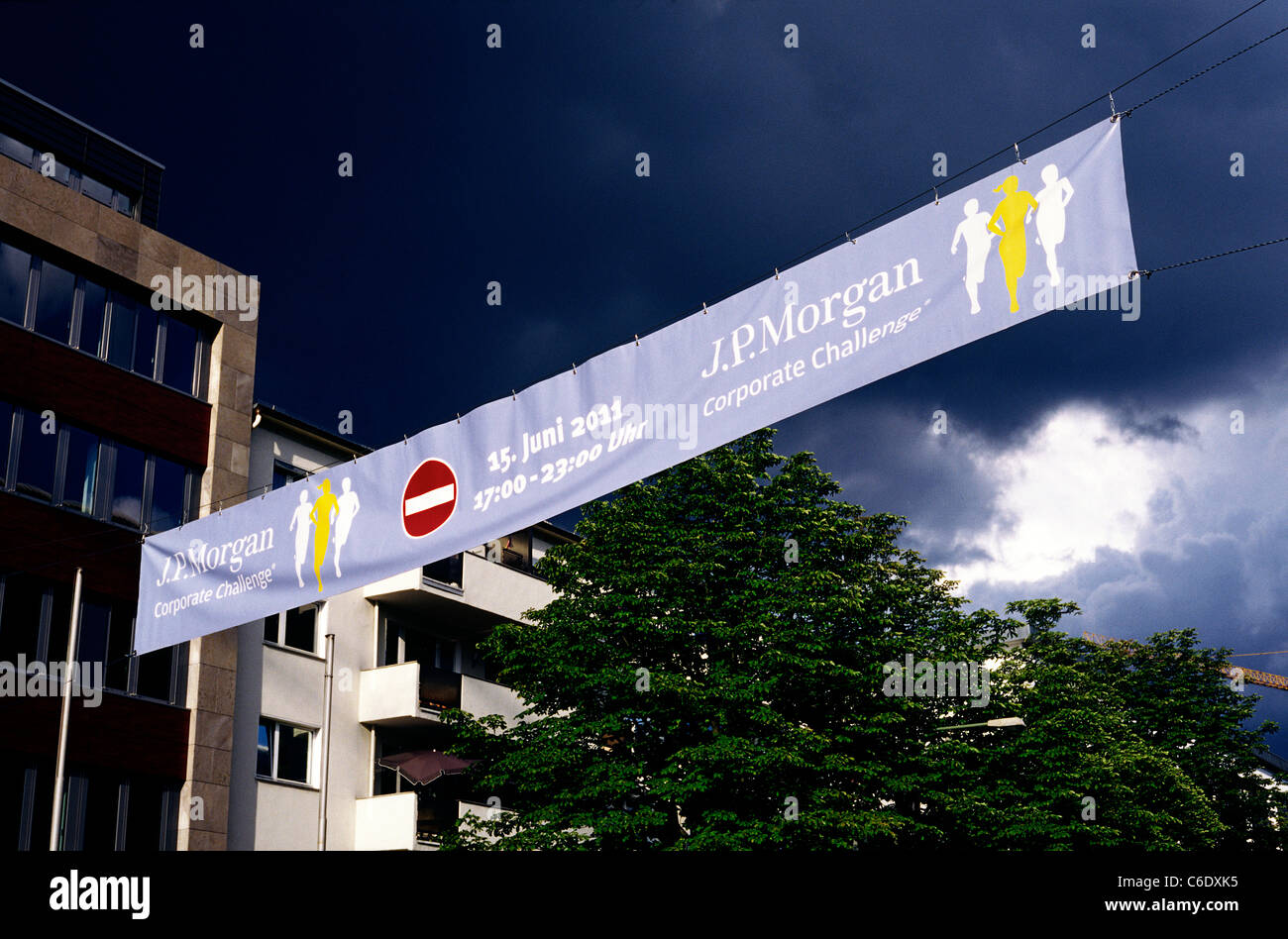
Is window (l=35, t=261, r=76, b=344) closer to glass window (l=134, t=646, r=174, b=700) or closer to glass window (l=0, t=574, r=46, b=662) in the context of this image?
glass window (l=0, t=574, r=46, b=662)

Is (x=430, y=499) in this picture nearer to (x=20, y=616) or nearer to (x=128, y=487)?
(x=20, y=616)

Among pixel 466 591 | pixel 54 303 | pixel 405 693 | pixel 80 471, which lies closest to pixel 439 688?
pixel 405 693

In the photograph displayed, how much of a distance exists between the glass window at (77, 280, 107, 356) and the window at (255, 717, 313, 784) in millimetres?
9642

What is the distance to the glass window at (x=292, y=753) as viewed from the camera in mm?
31469

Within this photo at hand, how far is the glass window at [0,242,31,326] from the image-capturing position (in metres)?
26.6

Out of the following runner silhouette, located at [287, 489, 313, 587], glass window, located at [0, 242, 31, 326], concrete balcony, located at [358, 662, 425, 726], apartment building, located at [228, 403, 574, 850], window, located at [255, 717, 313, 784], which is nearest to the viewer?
runner silhouette, located at [287, 489, 313, 587]

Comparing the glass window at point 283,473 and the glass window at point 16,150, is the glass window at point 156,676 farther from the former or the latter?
the glass window at point 16,150

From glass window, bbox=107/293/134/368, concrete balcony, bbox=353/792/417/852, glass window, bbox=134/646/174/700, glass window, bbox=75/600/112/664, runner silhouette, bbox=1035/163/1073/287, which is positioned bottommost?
concrete balcony, bbox=353/792/417/852

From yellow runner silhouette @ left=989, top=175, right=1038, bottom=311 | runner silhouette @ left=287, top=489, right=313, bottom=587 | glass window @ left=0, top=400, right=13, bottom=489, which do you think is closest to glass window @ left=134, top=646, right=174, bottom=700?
glass window @ left=0, top=400, right=13, bottom=489

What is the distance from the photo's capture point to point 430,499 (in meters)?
14.1

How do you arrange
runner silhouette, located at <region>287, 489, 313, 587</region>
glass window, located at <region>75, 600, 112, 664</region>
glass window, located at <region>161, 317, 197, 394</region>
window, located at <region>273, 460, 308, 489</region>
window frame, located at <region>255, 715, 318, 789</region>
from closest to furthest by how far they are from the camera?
runner silhouette, located at <region>287, 489, 313, 587</region>, glass window, located at <region>75, 600, 112, 664</region>, glass window, located at <region>161, 317, 197, 394</region>, window frame, located at <region>255, 715, 318, 789</region>, window, located at <region>273, 460, 308, 489</region>

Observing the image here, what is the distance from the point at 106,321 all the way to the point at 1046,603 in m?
32.5

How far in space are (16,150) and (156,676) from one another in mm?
12119
